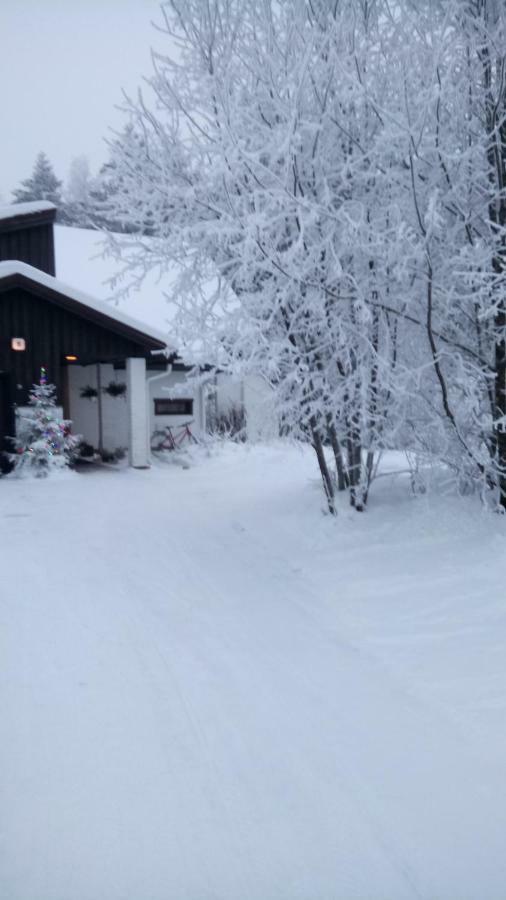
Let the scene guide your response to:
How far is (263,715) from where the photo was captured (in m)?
3.67

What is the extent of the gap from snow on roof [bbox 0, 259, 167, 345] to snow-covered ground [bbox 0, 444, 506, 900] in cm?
836

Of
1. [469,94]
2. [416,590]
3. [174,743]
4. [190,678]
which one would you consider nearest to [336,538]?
[416,590]

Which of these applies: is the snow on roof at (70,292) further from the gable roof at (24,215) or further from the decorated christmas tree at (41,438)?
the gable roof at (24,215)

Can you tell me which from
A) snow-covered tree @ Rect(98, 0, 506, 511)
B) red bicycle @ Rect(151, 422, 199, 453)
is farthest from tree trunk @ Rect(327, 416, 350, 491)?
red bicycle @ Rect(151, 422, 199, 453)

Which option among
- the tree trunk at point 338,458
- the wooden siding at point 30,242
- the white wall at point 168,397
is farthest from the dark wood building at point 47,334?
the tree trunk at point 338,458

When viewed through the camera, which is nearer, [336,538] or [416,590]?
[416,590]

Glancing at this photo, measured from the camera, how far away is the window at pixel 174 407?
1878cm

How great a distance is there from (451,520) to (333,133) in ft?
14.0

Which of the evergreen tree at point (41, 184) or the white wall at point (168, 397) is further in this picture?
the evergreen tree at point (41, 184)

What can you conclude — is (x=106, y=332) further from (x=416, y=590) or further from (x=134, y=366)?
(x=416, y=590)

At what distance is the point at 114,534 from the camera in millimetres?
8250

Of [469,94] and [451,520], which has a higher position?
[469,94]

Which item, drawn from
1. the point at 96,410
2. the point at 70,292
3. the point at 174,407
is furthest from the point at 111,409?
the point at 70,292

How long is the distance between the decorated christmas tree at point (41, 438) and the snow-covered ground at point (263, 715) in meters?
6.24
